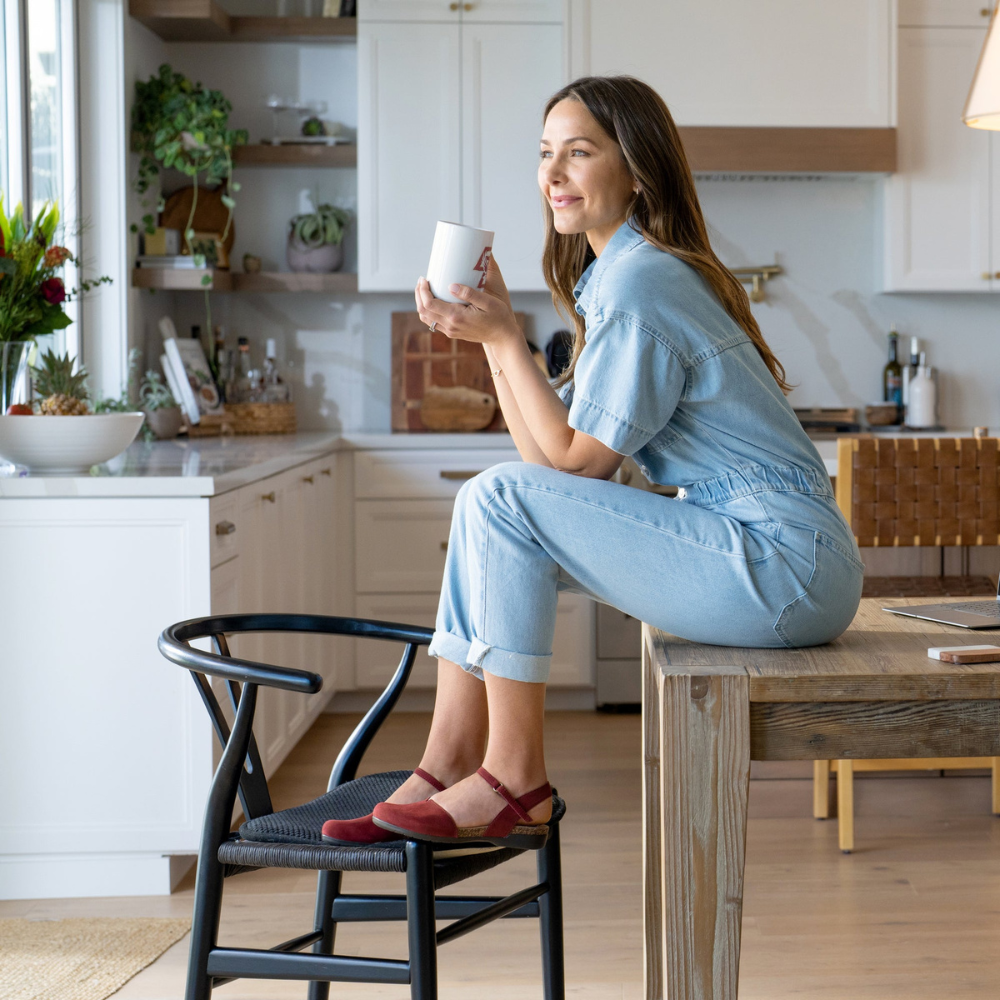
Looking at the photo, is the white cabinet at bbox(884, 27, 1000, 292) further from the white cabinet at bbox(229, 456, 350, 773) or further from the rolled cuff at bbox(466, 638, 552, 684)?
the rolled cuff at bbox(466, 638, 552, 684)

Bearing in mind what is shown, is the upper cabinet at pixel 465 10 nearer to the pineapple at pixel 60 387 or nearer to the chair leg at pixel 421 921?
the pineapple at pixel 60 387

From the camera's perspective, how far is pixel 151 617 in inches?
89.7

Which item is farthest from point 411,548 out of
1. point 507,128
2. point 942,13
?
point 942,13

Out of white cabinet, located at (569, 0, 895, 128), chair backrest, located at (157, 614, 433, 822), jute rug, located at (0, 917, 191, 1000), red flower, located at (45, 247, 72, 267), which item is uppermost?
white cabinet, located at (569, 0, 895, 128)

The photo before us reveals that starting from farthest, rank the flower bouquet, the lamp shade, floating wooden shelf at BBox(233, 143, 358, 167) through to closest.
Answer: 1. floating wooden shelf at BBox(233, 143, 358, 167)
2. the flower bouquet
3. the lamp shade

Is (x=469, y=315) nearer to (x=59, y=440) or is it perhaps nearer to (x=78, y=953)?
(x=59, y=440)

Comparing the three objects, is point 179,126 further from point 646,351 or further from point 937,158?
point 646,351

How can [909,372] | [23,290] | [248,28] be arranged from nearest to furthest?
1. [23,290]
2. [248,28]
3. [909,372]

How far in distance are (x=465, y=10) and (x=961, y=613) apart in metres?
3.02

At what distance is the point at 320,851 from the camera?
1.22 metres

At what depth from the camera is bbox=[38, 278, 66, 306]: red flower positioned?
8.00 ft

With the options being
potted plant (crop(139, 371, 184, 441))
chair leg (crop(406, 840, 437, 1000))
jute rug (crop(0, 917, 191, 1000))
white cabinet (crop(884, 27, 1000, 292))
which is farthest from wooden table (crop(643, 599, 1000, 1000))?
white cabinet (crop(884, 27, 1000, 292))

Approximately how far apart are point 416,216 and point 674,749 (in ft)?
10.00

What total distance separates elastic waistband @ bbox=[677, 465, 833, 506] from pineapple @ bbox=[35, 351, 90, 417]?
1537mm
